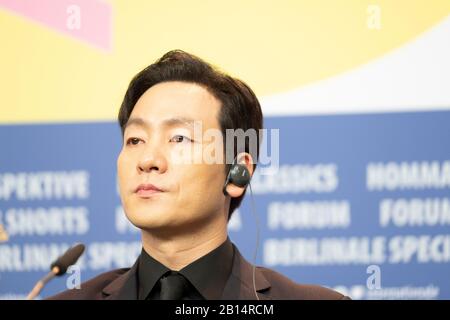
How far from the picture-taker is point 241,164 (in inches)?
75.5

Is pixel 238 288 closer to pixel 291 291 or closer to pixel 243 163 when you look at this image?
pixel 291 291

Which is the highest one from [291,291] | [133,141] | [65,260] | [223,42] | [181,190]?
[223,42]

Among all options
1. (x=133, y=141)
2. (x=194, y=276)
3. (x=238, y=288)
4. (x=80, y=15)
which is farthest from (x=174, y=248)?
(x=80, y=15)

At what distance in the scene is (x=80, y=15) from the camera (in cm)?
243

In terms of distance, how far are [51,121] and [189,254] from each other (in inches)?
34.4

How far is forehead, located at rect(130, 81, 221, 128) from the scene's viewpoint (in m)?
1.86

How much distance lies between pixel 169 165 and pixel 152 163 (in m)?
0.05

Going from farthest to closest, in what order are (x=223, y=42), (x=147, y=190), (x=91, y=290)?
(x=223, y=42) → (x=91, y=290) → (x=147, y=190)

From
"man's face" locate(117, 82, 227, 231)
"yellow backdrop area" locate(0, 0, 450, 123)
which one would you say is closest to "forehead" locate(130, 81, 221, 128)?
"man's face" locate(117, 82, 227, 231)

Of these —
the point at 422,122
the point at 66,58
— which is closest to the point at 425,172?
the point at 422,122

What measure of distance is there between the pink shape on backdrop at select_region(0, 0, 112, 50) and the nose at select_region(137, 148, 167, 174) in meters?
0.75

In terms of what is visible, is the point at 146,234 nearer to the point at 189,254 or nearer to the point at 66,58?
the point at 189,254

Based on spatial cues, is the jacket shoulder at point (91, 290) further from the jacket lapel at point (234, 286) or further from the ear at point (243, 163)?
the ear at point (243, 163)

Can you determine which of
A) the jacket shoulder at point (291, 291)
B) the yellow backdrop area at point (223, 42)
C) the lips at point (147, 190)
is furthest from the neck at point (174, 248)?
the yellow backdrop area at point (223, 42)
